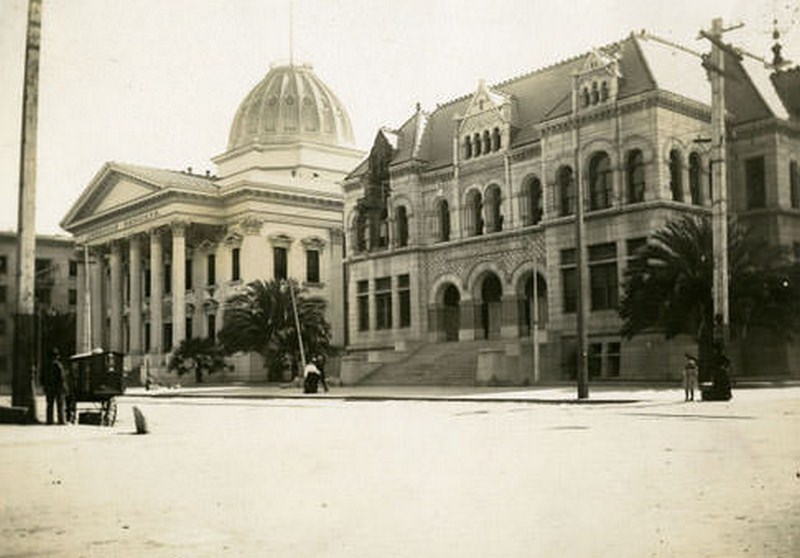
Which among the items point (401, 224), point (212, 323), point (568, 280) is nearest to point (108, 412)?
point (568, 280)

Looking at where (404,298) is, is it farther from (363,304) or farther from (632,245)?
(632,245)

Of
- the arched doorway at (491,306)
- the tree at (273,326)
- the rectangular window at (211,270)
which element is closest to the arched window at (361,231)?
the tree at (273,326)

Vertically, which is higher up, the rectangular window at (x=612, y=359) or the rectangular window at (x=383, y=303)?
the rectangular window at (x=383, y=303)

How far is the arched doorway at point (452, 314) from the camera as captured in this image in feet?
167

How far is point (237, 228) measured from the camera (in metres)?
66.1

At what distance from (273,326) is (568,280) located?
1539 centimetres

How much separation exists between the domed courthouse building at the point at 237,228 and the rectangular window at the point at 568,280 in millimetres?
26366

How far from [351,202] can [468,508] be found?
50.0 m

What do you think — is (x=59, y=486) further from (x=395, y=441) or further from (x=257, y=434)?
(x=257, y=434)

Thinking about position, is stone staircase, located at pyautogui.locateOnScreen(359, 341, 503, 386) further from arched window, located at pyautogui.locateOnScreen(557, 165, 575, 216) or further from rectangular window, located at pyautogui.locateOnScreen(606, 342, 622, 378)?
arched window, located at pyautogui.locateOnScreen(557, 165, 575, 216)

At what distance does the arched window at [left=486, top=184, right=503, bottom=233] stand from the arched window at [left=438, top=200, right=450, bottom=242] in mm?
3292

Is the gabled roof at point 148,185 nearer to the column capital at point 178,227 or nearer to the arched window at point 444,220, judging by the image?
the column capital at point 178,227

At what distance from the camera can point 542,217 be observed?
4553cm

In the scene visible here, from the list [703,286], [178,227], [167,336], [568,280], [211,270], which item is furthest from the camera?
[167,336]
